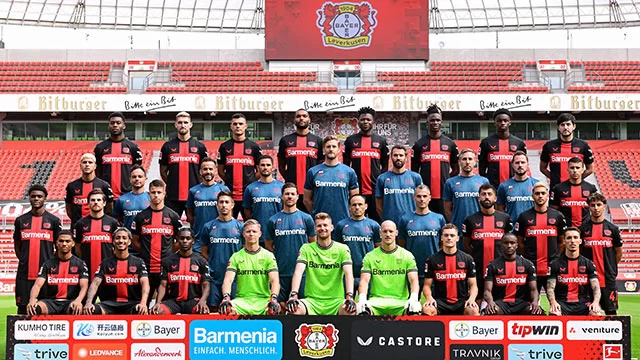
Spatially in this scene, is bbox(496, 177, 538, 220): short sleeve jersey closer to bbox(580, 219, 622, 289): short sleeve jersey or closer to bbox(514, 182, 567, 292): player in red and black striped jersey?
bbox(514, 182, 567, 292): player in red and black striped jersey

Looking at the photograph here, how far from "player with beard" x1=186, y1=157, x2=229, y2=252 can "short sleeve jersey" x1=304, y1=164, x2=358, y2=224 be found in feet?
3.33

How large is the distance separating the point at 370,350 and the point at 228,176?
3.26 metres

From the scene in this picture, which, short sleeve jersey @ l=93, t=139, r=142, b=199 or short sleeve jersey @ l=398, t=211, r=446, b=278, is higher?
short sleeve jersey @ l=93, t=139, r=142, b=199

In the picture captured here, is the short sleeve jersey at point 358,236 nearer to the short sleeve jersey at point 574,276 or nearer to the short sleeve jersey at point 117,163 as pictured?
the short sleeve jersey at point 574,276

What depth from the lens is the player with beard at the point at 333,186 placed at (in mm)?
8336

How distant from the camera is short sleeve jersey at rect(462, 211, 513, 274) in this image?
7.90m

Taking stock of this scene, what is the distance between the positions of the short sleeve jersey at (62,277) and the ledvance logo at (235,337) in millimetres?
1651

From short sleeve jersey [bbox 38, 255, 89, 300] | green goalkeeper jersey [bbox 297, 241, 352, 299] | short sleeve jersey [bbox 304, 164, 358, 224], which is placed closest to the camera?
green goalkeeper jersey [bbox 297, 241, 352, 299]

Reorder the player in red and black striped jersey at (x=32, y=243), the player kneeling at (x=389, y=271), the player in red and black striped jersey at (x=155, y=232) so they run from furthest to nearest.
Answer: the player in red and black striped jersey at (x=32, y=243), the player in red and black striped jersey at (x=155, y=232), the player kneeling at (x=389, y=271)

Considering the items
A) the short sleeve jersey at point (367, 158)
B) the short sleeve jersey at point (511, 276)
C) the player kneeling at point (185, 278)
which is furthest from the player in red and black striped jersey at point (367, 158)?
the player kneeling at point (185, 278)

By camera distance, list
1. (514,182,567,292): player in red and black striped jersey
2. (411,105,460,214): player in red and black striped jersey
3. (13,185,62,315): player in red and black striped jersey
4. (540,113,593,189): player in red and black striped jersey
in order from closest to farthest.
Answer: (514,182,567,292): player in red and black striped jersey < (13,185,62,315): player in red and black striped jersey < (540,113,593,189): player in red and black striped jersey < (411,105,460,214): player in red and black striped jersey

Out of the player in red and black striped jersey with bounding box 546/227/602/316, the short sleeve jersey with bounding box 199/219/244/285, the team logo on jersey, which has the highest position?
the short sleeve jersey with bounding box 199/219/244/285

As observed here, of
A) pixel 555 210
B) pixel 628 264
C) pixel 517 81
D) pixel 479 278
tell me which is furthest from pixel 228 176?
pixel 517 81

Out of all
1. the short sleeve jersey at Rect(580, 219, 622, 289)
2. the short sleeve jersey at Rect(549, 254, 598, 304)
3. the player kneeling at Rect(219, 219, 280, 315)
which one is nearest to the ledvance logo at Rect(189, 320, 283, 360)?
the player kneeling at Rect(219, 219, 280, 315)
